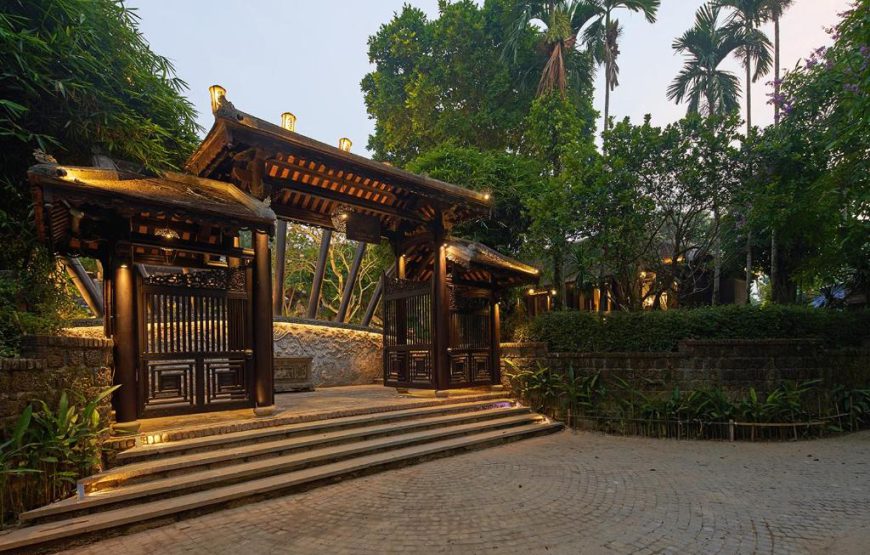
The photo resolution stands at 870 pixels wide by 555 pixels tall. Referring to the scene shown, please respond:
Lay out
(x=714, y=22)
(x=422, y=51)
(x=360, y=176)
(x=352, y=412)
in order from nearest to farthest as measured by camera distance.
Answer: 1. (x=352, y=412)
2. (x=360, y=176)
3. (x=714, y=22)
4. (x=422, y=51)

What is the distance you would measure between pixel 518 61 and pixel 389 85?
632 centimetres

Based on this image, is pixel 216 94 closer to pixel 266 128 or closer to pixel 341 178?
pixel 266 128

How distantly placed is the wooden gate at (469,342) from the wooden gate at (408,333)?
1.69 feet

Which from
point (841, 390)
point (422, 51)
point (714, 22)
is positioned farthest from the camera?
point (422, 51)

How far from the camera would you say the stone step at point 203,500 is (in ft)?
11.5

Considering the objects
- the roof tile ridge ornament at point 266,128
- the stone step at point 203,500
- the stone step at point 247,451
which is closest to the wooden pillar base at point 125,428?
the stone step at point 247,451

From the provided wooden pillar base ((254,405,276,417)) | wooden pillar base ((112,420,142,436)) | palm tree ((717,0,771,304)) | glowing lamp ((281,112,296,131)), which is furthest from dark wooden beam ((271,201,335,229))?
palm tree ((717,0,771,304))

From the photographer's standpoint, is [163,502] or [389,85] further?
[389,85]

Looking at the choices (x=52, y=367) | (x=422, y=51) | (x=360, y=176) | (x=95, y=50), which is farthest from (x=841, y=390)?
(x=422, y=51)

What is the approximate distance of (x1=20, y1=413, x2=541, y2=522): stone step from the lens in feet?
12.7

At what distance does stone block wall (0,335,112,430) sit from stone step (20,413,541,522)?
957 millimetres

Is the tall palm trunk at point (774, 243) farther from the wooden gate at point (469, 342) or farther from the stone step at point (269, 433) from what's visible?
the stone step at point (269, 433)

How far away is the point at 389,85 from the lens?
65.9ft

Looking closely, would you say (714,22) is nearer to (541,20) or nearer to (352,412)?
(541,20)
